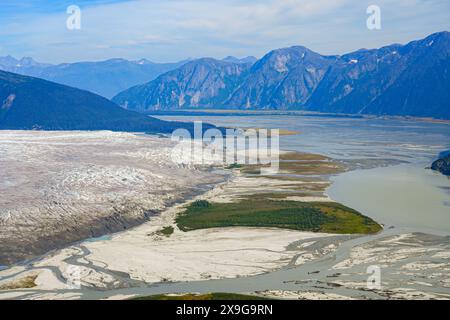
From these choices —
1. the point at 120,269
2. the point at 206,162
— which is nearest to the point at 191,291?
the point at 120,269

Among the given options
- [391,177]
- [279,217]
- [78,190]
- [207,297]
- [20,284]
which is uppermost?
[78,190]

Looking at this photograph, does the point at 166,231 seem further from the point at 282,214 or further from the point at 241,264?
the point at 241,264

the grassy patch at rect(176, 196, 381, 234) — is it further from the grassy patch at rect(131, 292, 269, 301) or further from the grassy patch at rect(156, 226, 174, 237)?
the grassy patch at rect(131, 292, 269, 301)

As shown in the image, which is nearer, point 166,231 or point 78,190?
point 166,231

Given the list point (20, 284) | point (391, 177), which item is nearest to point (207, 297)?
point (20, 284)

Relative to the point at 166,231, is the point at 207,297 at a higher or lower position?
higher

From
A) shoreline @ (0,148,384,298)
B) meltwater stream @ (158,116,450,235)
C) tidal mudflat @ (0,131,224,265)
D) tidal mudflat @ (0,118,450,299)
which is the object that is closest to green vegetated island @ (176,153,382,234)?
tidal mudflat @ (0,118,450,299)
